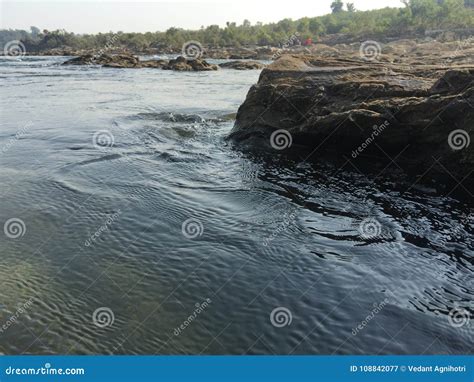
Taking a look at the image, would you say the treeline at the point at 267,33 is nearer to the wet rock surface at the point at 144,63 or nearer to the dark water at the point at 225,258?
the wet rock surface at the point at 144,63

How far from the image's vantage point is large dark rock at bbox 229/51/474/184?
952 cm

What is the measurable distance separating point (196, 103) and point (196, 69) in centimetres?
2920

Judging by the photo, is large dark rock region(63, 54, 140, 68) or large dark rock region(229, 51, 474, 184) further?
large dark rock region(63, 54, 140, 68)

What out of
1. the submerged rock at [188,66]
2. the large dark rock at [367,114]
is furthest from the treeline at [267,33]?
the large dark rock at [367,114]

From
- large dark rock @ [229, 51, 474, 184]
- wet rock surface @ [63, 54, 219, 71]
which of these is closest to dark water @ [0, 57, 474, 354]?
large dark rock @ [229, 51, 474, 184]

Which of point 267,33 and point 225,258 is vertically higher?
point 267,33

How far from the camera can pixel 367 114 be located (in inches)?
413

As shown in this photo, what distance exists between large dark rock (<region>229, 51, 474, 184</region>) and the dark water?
0.90m

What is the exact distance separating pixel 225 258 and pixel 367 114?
Result: 5632mm

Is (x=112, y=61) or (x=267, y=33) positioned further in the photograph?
(x=267, y=33)

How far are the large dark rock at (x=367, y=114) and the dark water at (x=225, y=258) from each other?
2.96 feet

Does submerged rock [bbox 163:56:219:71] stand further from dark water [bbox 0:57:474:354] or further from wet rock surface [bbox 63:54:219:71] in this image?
dark water [bbox 0:57:474:354]

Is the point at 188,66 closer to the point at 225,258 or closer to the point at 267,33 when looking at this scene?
the point at 225,258

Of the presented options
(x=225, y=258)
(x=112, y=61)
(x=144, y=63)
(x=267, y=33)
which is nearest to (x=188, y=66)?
(x=144, y=63)
